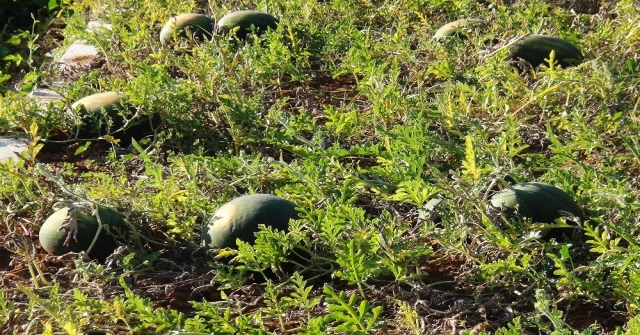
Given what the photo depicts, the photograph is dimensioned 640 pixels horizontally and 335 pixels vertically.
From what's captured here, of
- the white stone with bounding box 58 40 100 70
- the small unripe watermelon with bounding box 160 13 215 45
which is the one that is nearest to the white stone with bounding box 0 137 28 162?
the white stone with bounding box 58 40 100 70

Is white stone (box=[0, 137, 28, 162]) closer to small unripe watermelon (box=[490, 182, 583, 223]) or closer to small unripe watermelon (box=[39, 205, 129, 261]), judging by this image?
small unripe watermelon (box=[39, 205, 129, 261])

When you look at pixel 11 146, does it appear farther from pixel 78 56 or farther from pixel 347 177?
pixel 347 177

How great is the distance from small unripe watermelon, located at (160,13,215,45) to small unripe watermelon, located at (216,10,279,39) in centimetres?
8

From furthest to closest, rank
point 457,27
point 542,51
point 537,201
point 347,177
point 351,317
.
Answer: point 457,27 < point 542,51 < point 347,177 < point 537,201 < point 351,317

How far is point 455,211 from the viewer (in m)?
3.43

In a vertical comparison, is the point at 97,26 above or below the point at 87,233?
below

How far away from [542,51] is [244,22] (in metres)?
1.99

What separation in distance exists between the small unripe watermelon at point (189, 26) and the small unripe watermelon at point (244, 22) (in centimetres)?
8

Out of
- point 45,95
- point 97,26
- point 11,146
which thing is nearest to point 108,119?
point 11,146

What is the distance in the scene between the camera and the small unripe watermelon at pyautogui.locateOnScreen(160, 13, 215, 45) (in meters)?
6.05

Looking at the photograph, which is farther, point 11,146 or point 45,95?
→ point 45,95

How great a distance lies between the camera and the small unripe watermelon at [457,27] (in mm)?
5867

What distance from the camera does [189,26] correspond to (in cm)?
618

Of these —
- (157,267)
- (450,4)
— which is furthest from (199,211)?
(450,4)
